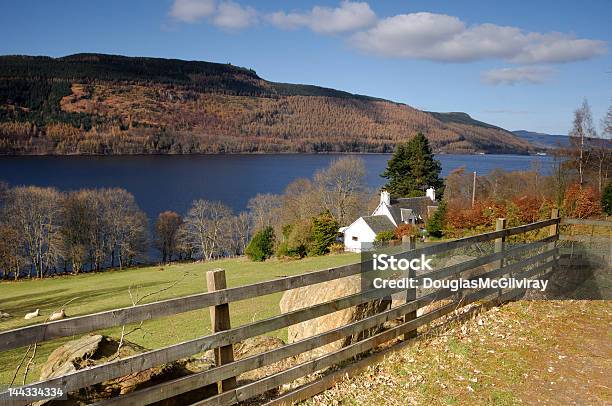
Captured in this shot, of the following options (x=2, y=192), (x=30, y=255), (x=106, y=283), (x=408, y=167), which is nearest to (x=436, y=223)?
(x=408, y=167)

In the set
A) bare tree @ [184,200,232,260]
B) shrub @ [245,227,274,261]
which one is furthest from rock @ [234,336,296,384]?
bare tree @ [184,200,232,260]

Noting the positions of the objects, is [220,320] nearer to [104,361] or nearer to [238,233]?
[104,361]

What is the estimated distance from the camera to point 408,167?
61.7 metres

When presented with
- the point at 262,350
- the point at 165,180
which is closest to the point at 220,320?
the point at 262,350

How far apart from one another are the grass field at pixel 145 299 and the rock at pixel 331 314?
594 cm

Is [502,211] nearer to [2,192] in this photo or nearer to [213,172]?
[2,192]

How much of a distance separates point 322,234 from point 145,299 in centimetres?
2038

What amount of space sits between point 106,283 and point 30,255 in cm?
2208

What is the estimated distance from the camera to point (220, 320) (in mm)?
4215

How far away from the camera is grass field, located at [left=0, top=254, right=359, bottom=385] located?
59.2ft

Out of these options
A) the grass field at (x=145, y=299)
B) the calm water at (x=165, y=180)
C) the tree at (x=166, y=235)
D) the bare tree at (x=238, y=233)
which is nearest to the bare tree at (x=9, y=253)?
the grass field at (x=145, y=299)

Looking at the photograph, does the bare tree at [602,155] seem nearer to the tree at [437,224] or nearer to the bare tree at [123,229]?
the tree at [437,224]

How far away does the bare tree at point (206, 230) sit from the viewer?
206ft

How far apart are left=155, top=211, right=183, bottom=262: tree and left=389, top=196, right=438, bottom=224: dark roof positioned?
116ft
